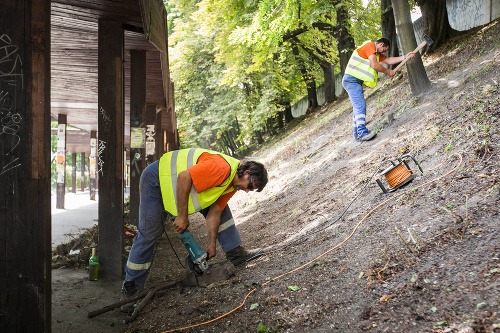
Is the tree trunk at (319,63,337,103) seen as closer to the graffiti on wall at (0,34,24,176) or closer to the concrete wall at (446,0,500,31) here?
the concrete wall at (446,0,500,31)

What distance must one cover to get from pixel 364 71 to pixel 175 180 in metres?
5.25

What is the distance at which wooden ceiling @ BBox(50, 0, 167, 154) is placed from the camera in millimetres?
6355

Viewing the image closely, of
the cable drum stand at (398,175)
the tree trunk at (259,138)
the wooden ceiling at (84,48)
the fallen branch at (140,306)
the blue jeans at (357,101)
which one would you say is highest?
the wooden ceiling at (84,48)

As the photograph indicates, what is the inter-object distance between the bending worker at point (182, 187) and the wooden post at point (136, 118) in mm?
3777

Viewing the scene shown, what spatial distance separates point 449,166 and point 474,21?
989cm

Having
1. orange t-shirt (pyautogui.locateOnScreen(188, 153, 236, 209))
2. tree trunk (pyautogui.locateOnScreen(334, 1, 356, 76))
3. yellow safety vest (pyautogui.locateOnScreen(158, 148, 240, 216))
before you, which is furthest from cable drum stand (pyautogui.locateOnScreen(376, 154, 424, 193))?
tree trunk (pyautogui.locateOnScreen(334, 1, 356, 76))

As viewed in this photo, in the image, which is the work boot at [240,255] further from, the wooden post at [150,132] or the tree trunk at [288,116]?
the tree trunk at [288,116]

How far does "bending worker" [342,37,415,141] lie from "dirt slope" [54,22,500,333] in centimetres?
50

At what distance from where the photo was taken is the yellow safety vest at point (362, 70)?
9172 mm

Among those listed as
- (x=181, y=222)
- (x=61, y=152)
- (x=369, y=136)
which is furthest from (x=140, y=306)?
(x=61, y=152)

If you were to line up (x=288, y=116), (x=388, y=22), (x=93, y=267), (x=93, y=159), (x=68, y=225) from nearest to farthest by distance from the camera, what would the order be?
1. (x=93, y=267)
2. (x=68, y=225)
3. (x=388, y=22)
4. (x=93, y=159)
5. (x=288, y=116)

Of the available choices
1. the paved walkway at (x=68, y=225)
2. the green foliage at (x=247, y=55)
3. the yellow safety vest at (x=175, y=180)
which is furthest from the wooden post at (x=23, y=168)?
the green foliage at (x=247, y=55)

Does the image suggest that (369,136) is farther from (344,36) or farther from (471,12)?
(344,36)

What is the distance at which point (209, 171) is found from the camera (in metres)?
4.98
